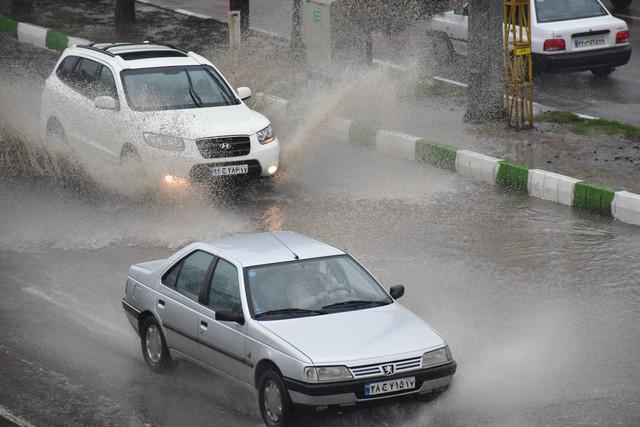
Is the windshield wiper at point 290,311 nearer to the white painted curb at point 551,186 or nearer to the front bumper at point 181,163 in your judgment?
the front bumper at point 181,163

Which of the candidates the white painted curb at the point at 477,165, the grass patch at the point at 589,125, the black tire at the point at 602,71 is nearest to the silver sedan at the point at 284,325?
the white painted curb at the point at 477,165

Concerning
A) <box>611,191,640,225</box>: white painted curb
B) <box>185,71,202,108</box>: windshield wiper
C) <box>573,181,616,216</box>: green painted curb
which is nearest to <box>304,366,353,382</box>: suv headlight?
<box>611,191,640,225</box>: white painted curb

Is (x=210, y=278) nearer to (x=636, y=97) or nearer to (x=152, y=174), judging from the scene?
(x=152, y=174)

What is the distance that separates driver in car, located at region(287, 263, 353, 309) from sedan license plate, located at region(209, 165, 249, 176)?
5871mm

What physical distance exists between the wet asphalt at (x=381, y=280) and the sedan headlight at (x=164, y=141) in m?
0.63

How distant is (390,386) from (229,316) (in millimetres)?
1340

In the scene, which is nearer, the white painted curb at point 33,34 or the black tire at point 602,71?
the black tire at point 602,71

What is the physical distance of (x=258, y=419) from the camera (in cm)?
886

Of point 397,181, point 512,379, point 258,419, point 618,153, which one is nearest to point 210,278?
point 258,419

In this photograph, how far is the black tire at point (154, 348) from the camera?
389 inches

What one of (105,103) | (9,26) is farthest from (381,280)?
(9,26)

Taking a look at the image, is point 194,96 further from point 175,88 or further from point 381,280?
point 381,280

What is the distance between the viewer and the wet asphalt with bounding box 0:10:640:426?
913 cm

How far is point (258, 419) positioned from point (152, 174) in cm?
676
